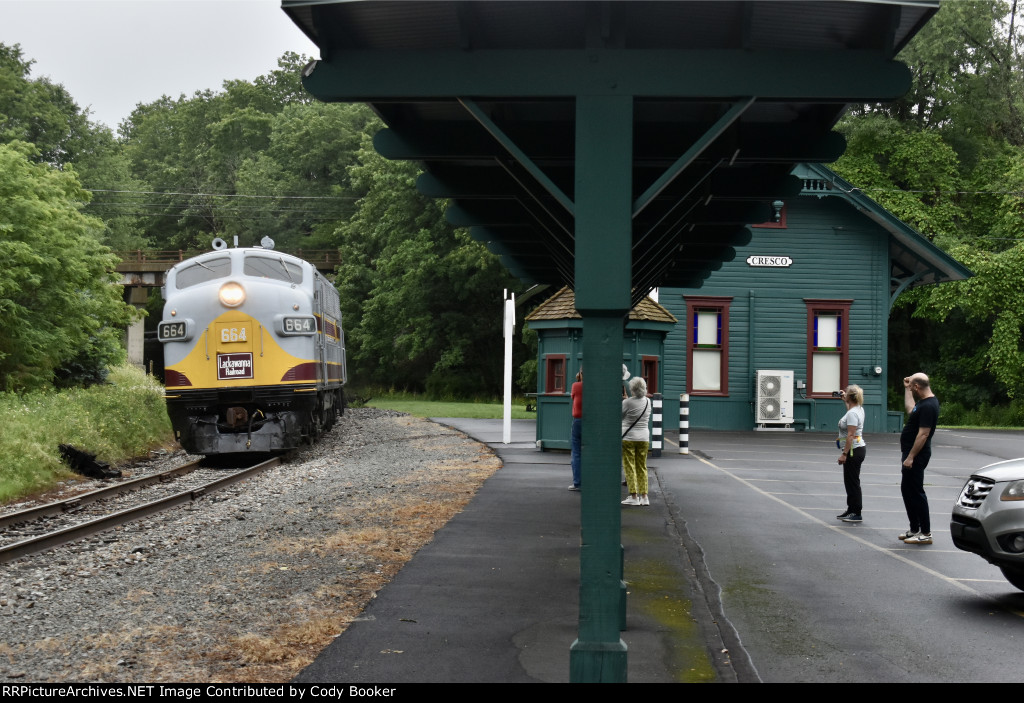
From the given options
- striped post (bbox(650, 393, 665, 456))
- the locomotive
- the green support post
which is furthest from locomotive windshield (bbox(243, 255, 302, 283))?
the green support post

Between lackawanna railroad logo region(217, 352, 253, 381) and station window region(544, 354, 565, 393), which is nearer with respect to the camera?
lackawanna railroad logo region(217, 352, 253, 381)

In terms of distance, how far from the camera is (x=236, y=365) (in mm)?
18062

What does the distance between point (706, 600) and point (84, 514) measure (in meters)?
8.18

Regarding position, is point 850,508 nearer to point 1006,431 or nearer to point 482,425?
point 482,425

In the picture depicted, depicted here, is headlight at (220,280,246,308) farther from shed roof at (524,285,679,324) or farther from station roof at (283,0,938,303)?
station roof at (283,0,938,303)

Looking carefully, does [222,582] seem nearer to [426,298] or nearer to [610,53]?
[610,53]

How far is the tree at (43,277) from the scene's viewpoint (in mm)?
24031

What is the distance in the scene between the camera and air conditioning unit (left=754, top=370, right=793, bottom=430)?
29.2 m

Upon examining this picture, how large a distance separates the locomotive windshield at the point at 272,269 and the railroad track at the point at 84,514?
386cm

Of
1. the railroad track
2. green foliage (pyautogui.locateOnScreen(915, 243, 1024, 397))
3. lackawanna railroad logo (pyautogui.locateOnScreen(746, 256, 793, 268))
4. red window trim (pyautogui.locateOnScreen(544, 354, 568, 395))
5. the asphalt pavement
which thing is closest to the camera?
the asphalt pavement

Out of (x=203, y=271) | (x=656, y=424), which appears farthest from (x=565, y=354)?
(x=203, y=271)

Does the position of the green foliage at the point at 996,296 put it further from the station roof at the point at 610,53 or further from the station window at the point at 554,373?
the station roof at the point at 610,53

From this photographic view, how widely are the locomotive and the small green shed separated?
456cm

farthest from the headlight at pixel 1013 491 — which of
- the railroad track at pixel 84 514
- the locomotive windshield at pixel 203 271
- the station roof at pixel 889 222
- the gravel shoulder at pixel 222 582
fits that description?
the station roof at pixel 889 222
